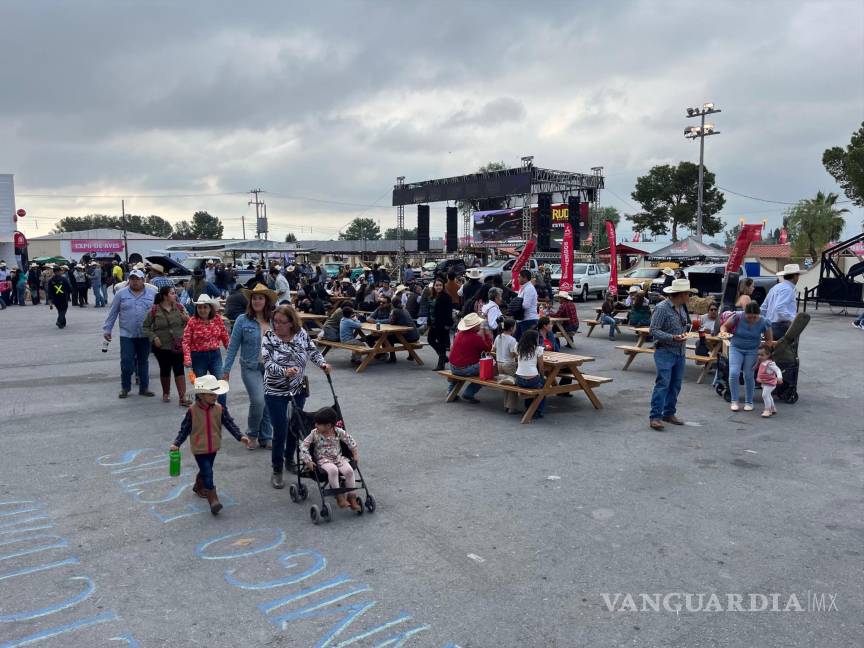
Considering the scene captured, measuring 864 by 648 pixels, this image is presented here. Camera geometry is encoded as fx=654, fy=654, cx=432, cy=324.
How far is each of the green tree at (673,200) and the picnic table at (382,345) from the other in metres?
56.1

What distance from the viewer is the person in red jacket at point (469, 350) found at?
29.6ft

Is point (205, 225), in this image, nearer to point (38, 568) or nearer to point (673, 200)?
point (673, 200)

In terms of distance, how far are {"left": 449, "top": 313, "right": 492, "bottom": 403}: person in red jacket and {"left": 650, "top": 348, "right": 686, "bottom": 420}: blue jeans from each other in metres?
2.37

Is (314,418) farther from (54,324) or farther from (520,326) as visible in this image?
(54,324)

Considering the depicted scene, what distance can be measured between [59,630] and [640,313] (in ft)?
41.3

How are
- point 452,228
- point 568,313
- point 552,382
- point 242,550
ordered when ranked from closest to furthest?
point 242,550 < point 552,382 < point 568,313 < point 452,228

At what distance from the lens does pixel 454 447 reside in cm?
704

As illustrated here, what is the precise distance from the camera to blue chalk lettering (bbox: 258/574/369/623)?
150 inches

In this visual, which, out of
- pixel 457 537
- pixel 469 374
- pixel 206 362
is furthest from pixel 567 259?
pixel 457 537

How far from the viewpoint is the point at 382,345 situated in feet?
38.7

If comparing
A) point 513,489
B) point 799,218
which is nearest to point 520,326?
point 513,489

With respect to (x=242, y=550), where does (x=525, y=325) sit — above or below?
above

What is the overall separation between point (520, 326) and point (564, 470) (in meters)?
5.63

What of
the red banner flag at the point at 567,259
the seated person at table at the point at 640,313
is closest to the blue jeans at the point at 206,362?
the seated person at table at the point at 640,313
